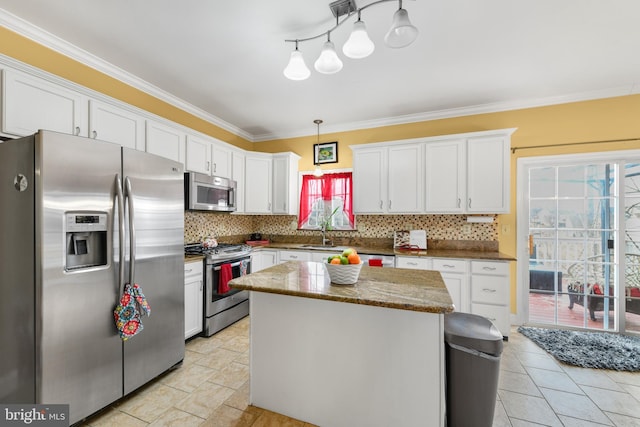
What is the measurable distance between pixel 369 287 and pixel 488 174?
258 cm

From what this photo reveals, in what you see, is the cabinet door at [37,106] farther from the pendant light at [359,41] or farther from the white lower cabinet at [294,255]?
the white lower cabinet at [294,255]

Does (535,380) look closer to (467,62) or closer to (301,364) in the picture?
(301,364)

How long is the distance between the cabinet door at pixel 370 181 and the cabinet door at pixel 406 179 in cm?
10

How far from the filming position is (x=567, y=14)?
1927 mm

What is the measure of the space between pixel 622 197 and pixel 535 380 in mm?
2475

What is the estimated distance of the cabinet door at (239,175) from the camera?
394 cm

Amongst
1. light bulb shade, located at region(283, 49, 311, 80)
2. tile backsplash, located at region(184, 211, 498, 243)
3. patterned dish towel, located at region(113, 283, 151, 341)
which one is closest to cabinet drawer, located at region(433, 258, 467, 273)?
tile backsplash, located at region(184, 211, 498, 243)

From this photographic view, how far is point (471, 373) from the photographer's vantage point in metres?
1.51

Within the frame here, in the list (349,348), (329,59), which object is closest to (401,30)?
(329,59)

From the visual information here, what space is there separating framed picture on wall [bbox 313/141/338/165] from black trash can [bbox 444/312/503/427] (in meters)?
3.18

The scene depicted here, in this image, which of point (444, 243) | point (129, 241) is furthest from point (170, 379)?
point (444, 243)

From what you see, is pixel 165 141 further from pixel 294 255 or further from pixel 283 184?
pixel 294 255

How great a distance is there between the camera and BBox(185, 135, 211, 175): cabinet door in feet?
10.4

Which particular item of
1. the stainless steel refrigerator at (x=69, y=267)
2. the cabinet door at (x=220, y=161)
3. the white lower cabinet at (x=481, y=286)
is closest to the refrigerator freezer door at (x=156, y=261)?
the stainless steel refrigerator at (x=69, y=267)
